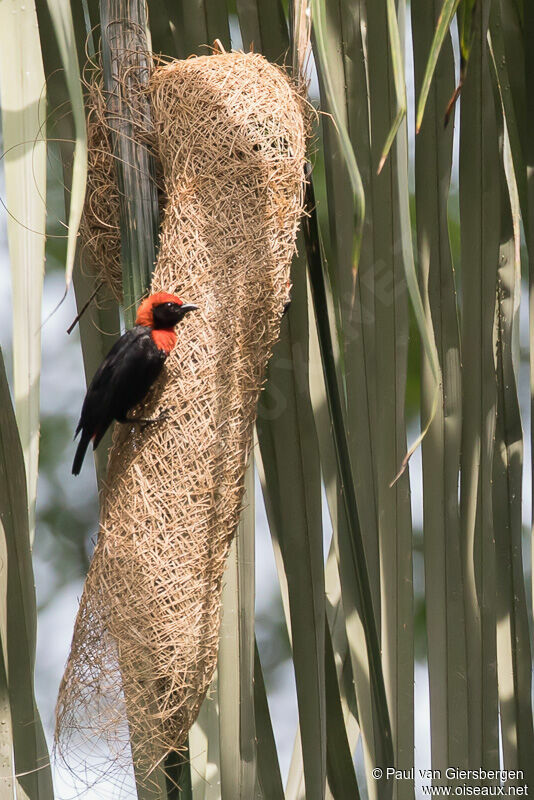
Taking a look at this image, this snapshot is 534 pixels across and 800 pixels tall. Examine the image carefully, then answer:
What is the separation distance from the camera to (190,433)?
1.86m

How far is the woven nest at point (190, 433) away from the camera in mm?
1784

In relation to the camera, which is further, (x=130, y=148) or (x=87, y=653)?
(x=130, y=148)

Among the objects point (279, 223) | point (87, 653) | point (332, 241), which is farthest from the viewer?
point (279, 223)

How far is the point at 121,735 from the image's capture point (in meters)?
1.88

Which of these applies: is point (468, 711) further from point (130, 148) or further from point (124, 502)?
point (130, 148)

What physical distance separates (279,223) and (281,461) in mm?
547

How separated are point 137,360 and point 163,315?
0.11m

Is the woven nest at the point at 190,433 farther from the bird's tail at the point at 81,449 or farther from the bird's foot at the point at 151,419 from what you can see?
the bird's tail at the point at 81,449

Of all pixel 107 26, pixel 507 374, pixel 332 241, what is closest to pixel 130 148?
pixel 107 26

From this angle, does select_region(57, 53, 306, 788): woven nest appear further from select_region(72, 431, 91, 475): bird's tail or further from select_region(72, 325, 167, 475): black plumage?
select_region(72, 431, 91, 475): bird's tail

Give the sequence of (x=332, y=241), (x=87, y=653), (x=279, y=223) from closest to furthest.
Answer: (x=87, y=653) → (x=332, y=241) → (x=279, y=223)

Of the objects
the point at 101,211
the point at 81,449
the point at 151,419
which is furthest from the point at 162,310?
the point at 101,211

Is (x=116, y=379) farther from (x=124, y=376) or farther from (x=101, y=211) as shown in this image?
(x=101, y=211)

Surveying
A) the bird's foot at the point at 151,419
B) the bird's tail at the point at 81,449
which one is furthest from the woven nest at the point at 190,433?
the bird's tail at the point at 81,449
